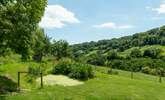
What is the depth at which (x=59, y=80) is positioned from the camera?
1779 inches

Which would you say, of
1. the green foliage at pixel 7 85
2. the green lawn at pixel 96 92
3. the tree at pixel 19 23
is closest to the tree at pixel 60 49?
the green lawn at pixel 96 92

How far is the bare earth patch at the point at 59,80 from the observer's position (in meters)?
43.2

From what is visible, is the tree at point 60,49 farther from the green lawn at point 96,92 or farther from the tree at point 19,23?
the tree at point 19,23

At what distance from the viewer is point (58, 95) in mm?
34062

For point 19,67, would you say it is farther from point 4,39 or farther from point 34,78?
point 4,39

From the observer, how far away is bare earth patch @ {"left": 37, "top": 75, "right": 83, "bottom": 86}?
43194 millimetres

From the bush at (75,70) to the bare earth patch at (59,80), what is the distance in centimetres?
140

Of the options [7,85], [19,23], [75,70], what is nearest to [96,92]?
[7,85]

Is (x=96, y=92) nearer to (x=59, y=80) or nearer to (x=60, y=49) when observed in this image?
(x=59, y=80)

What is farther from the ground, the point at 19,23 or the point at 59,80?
the point at 19,23

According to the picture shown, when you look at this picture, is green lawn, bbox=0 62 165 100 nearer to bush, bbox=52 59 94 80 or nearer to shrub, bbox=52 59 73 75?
bush, bbox=52 59 94 80

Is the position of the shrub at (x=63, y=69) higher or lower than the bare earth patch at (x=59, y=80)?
higher

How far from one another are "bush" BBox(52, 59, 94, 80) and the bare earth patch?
1.40 meters

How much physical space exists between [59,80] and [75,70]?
4.38 meters
